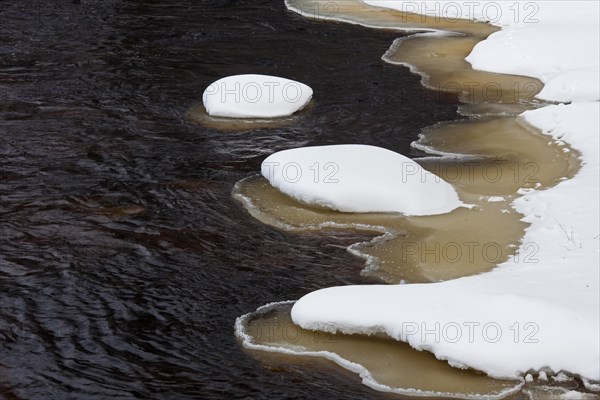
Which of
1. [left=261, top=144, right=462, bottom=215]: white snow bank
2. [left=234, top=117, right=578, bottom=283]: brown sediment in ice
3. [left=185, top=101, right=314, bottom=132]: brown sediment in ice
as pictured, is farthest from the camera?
[left=185, top=101, right=314, bottom=132]: brown sediment in ice

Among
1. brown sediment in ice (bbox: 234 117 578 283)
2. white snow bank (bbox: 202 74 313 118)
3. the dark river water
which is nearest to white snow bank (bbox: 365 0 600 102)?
the dark river water

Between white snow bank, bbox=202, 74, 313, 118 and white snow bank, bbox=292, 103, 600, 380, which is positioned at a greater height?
white snow bank, bbox=202, 74, 313, 118

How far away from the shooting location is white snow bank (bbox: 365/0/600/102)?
43.3ft

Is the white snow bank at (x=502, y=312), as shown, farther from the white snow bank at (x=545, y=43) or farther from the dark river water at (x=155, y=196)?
the white snow bank at (x=545, y=43)

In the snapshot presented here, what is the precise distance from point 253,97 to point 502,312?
19.9 feet

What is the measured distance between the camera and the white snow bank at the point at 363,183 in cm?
971

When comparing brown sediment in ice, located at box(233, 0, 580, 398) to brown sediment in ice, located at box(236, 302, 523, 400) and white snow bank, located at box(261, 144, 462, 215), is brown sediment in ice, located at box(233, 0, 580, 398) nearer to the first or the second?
brown sediment in ice, located at box(236, 302, 523, 400)

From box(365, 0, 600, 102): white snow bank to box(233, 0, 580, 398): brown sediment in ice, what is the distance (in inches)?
11.6

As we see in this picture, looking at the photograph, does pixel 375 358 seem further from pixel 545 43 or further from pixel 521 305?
pixel 545 43

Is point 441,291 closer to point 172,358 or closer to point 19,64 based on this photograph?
point 172,358

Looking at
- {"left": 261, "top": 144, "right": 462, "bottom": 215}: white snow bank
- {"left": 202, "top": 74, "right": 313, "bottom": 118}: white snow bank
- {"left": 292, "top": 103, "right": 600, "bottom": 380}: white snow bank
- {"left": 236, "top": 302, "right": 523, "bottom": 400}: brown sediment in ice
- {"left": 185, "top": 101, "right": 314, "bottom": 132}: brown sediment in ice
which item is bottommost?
{"left": 236, "top": 302, "right": 523, "bottom": 400}: brown sediment in ice

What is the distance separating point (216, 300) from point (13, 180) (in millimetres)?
3406

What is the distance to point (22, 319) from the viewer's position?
7.71m

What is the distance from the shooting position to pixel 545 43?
47.8 ft
